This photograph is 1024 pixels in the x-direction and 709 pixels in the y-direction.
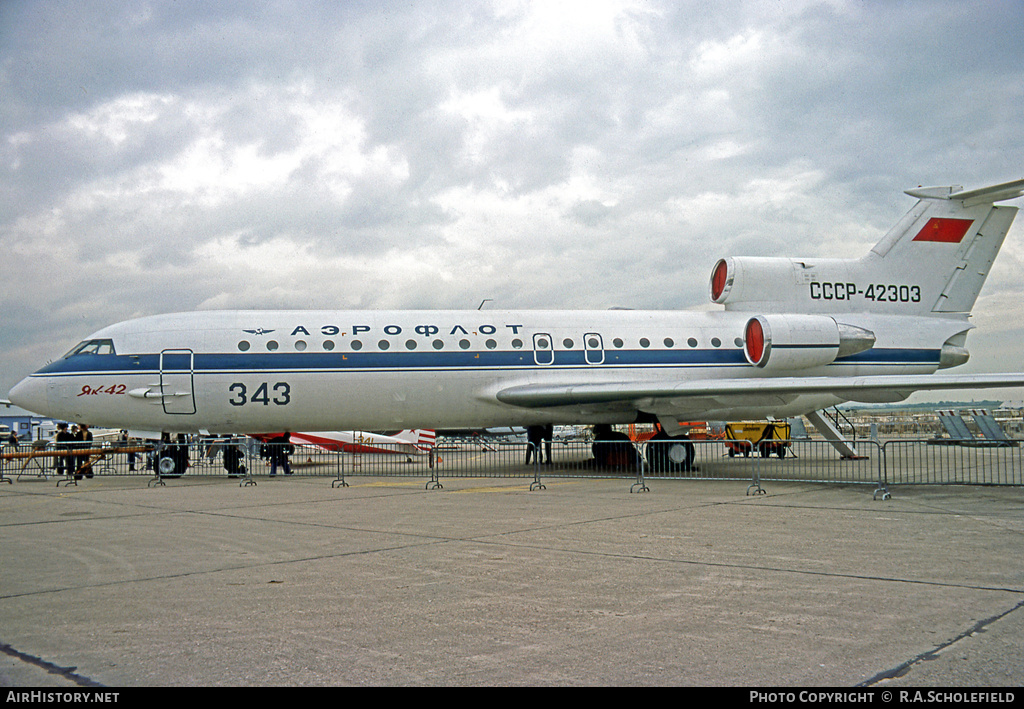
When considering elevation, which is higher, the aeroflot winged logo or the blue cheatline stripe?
the aeroflot winged logo

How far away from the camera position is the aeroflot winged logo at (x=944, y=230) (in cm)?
2012

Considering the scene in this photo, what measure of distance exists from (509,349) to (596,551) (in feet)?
37.1

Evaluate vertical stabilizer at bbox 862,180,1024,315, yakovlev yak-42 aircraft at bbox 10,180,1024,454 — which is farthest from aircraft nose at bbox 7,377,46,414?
vertical stabilizer at bbox 862,180,1024,315

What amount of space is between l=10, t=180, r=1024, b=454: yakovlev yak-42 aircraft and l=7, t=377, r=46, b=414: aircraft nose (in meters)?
0.03

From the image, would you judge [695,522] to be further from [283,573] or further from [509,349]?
[509,349]

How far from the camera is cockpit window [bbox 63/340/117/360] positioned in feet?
55.7

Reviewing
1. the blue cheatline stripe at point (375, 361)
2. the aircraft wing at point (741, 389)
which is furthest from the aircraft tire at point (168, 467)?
the aircraft wing at point (741, 389)

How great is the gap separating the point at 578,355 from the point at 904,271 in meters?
8.92

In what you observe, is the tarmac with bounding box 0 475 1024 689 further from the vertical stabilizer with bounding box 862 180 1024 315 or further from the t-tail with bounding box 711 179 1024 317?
the vertical stabilizer with bounding box 862 180 1024 315

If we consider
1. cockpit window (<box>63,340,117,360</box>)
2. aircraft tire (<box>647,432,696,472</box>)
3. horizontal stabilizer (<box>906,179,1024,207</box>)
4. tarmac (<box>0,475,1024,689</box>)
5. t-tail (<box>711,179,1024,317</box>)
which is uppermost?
horizontal stabilizer (<box>906,179,1024,207</box>)

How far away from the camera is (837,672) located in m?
3.55

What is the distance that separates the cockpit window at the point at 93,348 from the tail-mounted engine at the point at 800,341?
561 inches

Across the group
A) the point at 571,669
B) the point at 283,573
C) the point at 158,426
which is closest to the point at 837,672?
the point at 571,669
